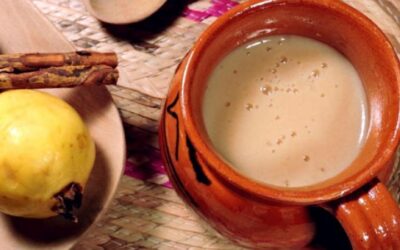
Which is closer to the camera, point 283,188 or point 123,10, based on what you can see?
point 283,188

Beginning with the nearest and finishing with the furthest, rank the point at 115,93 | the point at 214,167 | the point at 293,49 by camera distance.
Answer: the point at 214,167 → the point at 293,49 → the point at 115,93

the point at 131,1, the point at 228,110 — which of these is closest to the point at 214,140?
the point at 228,110

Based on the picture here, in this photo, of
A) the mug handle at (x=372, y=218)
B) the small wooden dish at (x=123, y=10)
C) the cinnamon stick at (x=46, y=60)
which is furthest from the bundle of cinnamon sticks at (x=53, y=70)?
the mug handle at (x=372, y=218)

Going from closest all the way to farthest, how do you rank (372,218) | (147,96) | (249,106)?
(372,218)
(249,106)
(147,96)

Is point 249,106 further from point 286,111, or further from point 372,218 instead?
point 372,218

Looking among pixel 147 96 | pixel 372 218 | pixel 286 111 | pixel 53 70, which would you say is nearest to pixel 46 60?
pixel 53 70

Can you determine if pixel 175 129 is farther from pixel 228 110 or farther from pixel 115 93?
pixel 115 93
